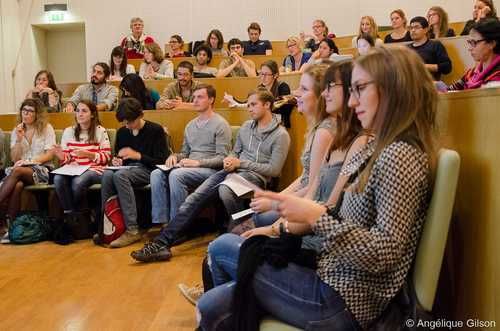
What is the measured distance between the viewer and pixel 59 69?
904cm

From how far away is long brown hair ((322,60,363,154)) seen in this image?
158 centimetres

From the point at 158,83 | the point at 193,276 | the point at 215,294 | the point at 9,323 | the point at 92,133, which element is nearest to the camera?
the point at 215,294

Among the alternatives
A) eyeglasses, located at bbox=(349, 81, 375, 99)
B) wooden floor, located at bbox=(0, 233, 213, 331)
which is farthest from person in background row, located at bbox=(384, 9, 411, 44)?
eyeglasses, located at bbox=(349, 81, 375, 99)

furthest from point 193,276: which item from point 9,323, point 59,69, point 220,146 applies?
point 59,69

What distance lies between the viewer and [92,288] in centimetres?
254

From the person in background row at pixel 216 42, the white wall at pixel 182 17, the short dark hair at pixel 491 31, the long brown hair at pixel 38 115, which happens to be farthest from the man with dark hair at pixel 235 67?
the short dark hair at pixel 491 31

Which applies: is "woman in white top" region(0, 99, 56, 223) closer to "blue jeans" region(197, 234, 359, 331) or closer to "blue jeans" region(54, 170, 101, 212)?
"blue jeans" region(54, 170, 101, 212)

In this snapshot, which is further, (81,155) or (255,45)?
(255,45)

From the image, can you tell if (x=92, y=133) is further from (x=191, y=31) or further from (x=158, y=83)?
(x=191, y=31)

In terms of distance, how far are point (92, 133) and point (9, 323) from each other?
195 centimetres

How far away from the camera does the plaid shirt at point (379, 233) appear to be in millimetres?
1085

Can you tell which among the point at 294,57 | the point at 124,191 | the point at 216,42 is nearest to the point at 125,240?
the point at 124,191

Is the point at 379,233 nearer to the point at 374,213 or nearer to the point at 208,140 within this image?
the point at 374,213

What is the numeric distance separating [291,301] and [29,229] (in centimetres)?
286
